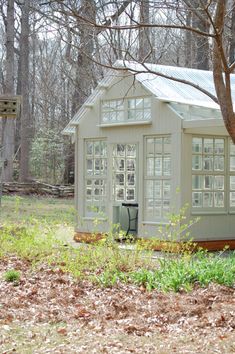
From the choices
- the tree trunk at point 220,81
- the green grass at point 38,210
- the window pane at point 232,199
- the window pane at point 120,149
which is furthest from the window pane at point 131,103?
the tree trunk at point 220,81


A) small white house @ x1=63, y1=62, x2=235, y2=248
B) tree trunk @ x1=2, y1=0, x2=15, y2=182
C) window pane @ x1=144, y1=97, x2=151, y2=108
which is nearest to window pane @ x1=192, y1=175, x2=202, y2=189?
small white house @ x1=63, y1=62, x2=235, y2=248

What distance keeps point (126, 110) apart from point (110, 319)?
7.75 m

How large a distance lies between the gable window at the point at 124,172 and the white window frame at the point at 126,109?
2.07 ft

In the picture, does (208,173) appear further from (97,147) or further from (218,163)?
(97,147)

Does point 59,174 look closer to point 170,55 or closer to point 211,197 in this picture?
point 170,55

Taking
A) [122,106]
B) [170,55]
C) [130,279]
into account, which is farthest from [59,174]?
[130,279]

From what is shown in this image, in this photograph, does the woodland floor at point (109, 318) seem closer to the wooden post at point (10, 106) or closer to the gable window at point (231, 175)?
the wooden post at point (10, 106)

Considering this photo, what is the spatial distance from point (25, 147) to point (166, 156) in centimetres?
1794

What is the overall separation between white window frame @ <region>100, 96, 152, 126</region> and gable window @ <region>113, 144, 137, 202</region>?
24.8 inches

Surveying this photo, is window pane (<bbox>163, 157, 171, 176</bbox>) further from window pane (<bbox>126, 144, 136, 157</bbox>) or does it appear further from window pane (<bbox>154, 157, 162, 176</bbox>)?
window pane (<bbox>126, 144, 136, 157</bbox>)

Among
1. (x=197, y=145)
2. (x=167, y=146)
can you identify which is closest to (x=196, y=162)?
(x=197, y=145)

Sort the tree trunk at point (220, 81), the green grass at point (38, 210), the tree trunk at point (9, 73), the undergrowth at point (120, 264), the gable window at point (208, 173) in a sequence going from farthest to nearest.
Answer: the tree trunk at point (9, 73)
the green grass at point (38, 210)
the gable window at point (208, 173)
the undergrowth at point (120, 264)
the tree trunk at point (220, 81)

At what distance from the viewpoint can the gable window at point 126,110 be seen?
13977 mm

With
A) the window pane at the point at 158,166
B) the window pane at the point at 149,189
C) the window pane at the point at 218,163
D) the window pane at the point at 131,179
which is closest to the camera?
the window pane at the point at 158,166
